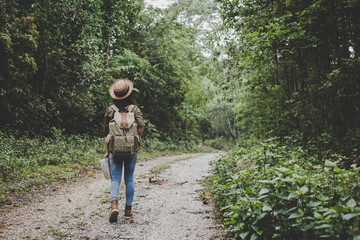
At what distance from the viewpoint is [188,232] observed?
Result: 3549mm

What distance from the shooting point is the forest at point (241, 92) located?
2.78m

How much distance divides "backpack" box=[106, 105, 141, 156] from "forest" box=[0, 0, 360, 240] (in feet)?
5.95

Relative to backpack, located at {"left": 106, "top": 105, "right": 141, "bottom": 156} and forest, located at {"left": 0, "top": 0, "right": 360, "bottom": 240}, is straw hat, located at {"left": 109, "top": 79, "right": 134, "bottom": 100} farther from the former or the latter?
forest, located at {"left": 0, "top": 0, "right": 360, "bottom": 240}

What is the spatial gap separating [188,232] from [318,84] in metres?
5.51

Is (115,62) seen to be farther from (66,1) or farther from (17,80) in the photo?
(17,80)

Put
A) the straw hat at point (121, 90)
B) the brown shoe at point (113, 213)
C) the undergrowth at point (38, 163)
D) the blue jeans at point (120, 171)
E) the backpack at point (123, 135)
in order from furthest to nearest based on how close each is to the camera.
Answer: the undergrowth at point (38, 163)
the straw hat at point (121, 90)
the blue jeans at point (120, 171)
the backpack at point (123, 135)
the brown shoe at point (113, 213)

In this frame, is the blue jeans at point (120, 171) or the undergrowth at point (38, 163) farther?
the undergrowth at point (38, 163)

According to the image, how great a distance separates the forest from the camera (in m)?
2.78

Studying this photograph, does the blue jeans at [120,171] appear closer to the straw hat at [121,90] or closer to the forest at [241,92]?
the straw hat at [121,90]

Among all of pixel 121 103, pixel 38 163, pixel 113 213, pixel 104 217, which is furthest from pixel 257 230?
pixel 38 163

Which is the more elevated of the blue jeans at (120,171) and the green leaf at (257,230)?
the blue jeans at (120,171)

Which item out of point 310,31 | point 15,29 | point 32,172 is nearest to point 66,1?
point 15,29

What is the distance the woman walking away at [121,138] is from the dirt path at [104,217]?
1.30ft

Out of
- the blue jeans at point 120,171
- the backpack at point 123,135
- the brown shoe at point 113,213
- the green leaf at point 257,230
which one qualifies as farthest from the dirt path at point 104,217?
the backpack at point 123,135
